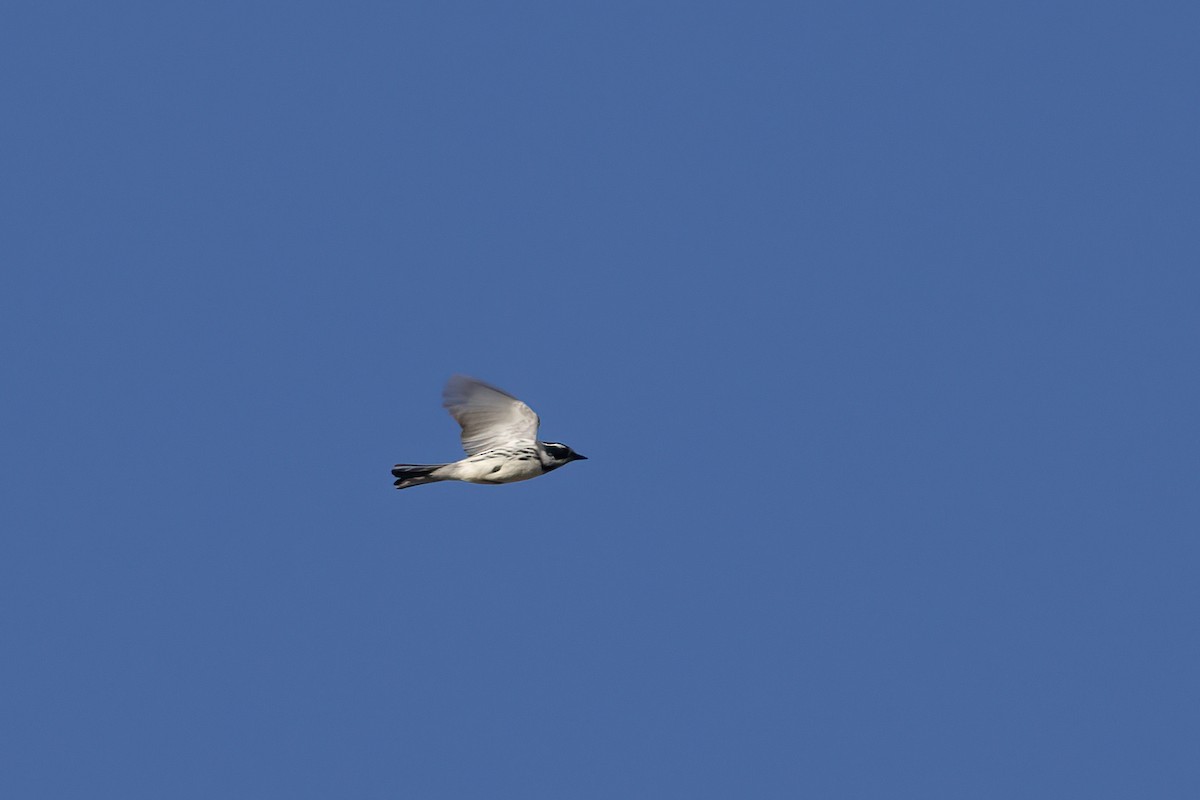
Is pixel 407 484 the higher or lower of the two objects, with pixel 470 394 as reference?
lower

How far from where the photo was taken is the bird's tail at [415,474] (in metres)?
17.3

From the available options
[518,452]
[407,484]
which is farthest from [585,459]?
[407,484]

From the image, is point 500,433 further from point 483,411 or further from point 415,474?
point 415,474

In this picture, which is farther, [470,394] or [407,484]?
[470,394]

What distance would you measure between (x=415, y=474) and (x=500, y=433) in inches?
60.7

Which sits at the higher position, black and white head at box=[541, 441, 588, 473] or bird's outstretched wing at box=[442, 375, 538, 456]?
bird's outstretched wing at box=[442, 375, 538, 456]

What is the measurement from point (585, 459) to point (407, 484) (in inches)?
100.0

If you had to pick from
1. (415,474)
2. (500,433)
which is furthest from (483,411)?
(415,474)

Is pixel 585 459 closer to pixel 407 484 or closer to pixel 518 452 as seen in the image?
pixel 518 452

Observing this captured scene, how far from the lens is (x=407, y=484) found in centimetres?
1731

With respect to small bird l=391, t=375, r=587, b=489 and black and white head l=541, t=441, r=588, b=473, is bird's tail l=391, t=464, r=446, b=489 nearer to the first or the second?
small bird l=391, t=375, r=587, b=489

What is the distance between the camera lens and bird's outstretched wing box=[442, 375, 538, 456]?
1839 cm

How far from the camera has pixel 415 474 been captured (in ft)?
57.0

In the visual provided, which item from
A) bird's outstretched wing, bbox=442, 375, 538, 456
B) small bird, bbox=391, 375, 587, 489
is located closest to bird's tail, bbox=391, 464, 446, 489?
small bird, bbox=391, 375, 587, 489
